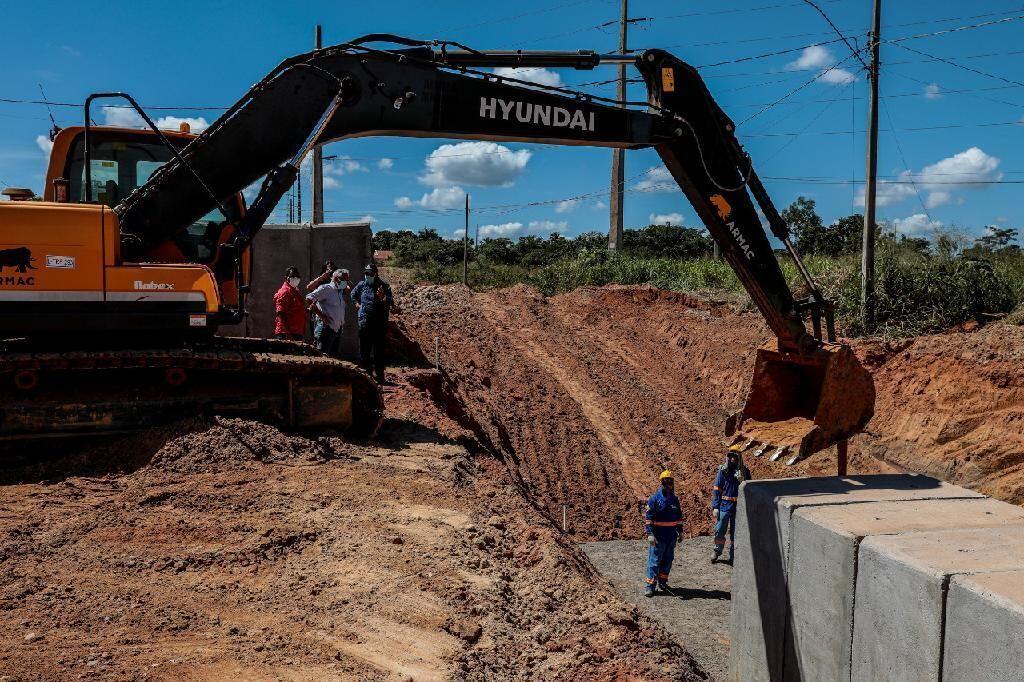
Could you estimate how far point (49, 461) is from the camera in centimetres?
639

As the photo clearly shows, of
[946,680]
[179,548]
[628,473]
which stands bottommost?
[628,473]

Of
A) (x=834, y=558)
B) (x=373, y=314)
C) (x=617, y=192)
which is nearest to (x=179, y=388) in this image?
(x=373, y=314)

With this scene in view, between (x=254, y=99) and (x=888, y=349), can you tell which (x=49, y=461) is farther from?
(x=888, y=349)

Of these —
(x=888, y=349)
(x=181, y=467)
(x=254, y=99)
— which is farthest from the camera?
(x=888, y=349)

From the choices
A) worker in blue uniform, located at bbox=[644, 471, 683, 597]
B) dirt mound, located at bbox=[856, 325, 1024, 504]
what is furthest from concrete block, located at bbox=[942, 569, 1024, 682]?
dirt mound, located at bbox=[856, 325, 1024, 504]

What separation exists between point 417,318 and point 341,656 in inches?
636

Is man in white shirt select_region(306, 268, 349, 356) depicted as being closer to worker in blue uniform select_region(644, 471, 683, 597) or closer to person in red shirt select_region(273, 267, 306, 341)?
person in red shirt select_region(273, 267, 306, 341)

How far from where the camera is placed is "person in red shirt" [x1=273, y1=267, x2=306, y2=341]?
9531mm

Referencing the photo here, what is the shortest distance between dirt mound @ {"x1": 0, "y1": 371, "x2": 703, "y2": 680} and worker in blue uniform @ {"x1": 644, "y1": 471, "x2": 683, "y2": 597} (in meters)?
Answer: 3.09

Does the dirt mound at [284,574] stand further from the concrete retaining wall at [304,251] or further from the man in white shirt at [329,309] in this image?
the concrete retaining wall at [304,251]

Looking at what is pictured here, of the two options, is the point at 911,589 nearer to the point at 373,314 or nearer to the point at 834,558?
the point at 834,558

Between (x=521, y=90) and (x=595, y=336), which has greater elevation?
(x=521, y=90)

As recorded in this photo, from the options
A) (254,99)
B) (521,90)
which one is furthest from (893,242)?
(254,99)

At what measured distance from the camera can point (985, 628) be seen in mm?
4004
